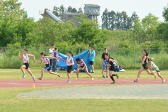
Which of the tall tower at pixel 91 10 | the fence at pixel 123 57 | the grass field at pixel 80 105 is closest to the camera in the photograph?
A: the grass field at pixel 80 105

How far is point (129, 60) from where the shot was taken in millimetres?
37312

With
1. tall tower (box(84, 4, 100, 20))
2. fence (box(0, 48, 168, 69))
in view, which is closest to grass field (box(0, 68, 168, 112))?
fence (box(0, 48, 168, 69))

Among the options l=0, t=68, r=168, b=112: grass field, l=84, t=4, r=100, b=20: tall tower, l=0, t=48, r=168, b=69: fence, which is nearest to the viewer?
l=0, t=68, r=168, b=112: grass field

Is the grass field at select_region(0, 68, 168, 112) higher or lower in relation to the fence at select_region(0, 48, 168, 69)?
lower

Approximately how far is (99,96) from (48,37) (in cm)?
5115

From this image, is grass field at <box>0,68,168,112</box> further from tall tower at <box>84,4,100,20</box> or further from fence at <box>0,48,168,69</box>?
tall tower at <box>84,4,100,20</box>

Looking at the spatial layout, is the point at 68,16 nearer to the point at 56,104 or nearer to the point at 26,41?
the point at 26,41

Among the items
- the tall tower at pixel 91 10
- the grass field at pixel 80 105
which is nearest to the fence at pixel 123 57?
the grass field at pixel 80 105

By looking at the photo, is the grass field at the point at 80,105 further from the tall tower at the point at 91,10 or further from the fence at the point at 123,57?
the tall tower at the point at 91,10

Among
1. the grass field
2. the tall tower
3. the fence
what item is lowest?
the grass field

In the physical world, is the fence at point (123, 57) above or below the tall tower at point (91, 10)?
below

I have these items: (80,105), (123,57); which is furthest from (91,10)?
(80,105)

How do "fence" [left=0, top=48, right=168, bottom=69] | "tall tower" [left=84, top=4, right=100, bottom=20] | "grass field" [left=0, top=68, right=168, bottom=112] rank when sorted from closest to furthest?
"grass field" [left=0, top=68, right=168, bottom=112] → "fence" [left=0, top=48, right=168, bottom=69] → "tall tower" [left=84, top=4, right=100, bottom=20]

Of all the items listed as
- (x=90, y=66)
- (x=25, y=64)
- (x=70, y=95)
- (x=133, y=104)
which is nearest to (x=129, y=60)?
(x=90, y=66)
